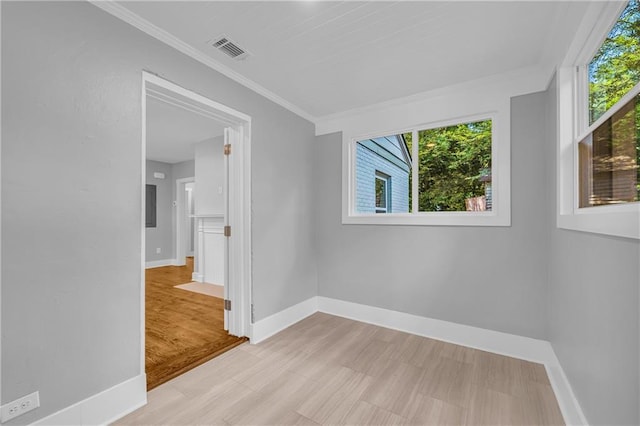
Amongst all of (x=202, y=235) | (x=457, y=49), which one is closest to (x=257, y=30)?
(x=457, y=49)

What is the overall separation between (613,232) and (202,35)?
8.42 feet

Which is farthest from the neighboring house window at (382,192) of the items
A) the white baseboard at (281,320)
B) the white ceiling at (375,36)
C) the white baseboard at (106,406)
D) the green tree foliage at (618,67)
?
the white baseboard at (106,406)

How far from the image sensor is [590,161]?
5.19ft

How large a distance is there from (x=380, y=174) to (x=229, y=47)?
2.22 m

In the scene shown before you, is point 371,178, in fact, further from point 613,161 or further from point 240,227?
point 613,161

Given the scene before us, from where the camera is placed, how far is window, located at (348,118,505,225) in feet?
8.46

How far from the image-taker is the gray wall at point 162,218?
20.9ft

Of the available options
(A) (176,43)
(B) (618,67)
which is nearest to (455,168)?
(B) (618,67)

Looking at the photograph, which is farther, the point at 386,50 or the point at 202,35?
the point at 386,50

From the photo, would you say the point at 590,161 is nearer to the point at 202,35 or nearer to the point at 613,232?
the point at 613,232

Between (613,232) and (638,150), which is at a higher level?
(638,150)

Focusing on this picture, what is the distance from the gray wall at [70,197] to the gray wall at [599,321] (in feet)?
8.13

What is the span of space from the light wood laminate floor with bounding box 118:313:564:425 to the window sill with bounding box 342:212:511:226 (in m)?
1.17

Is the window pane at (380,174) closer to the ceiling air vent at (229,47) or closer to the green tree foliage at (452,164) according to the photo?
the green tree foliage at (452,164)
